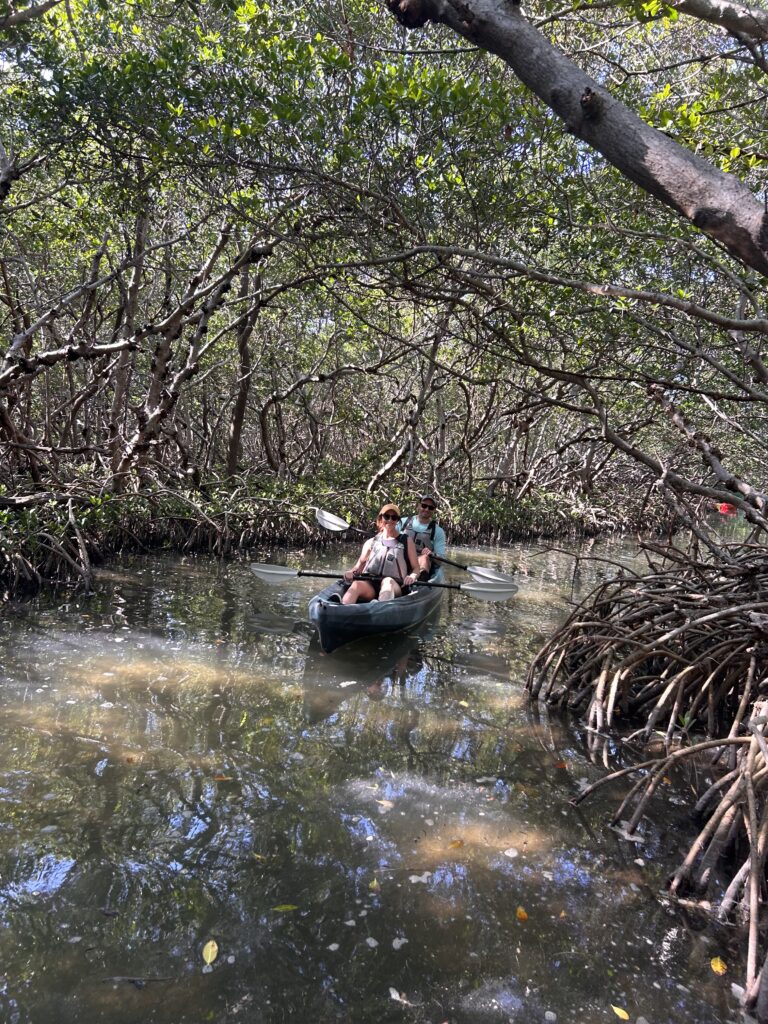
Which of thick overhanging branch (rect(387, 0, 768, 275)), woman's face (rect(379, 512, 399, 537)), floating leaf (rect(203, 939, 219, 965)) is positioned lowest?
floating leaf (rect(203, 939, 219, 965))

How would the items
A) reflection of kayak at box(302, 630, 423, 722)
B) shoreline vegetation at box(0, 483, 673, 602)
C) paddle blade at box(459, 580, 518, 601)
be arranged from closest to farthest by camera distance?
reflection of kayak at box(302, 630, 423, 722) < paddle blade at box(459, 580, 518, 601) < shoreline vegetation at box(0, 483, 673, 602)

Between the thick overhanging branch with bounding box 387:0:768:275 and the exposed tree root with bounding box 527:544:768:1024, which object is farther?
the exposed tree root with bounding box 527:544:768:1024

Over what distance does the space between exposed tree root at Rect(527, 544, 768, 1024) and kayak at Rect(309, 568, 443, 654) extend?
147 cm

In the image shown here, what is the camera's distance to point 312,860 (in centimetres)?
305

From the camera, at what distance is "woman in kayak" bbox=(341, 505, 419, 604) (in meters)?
6.93

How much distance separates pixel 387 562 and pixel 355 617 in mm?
1296

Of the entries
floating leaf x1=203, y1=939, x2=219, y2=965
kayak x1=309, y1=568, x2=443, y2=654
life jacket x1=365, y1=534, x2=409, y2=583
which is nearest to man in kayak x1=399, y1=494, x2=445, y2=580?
life jacket x1=365, y1=534, x2=409, y2=583

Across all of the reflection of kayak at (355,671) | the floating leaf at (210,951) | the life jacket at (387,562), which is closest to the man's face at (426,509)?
the life jacket at (387,562)

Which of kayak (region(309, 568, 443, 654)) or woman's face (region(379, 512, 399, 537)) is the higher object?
woman's face (region(379, 512, 399, 537))

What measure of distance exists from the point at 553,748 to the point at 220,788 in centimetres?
223

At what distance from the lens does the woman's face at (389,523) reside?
7094 mm

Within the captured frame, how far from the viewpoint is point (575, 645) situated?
18.9ft

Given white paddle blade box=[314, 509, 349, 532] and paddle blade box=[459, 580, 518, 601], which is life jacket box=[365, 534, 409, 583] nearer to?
paddle blade box=[459, 580, 518, 601]

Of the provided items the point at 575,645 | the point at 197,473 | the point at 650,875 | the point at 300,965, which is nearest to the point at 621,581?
the point at 575,645
